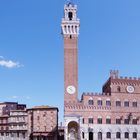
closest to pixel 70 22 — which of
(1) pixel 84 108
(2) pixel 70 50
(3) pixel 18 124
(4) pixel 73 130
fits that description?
(2) pixel 70 50

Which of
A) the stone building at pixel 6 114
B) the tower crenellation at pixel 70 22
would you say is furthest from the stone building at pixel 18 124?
the tower crenellation at pixel 70 22

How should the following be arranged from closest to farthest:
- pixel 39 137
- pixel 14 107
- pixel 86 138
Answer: pixel 86 138, pixel 39 137, pixel 14 107

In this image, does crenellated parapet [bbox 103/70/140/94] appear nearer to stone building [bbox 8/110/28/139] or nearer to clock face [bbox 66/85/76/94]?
clock face [bbox 66/85/76/94]

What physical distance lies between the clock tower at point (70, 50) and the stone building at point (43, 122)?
15057 mm

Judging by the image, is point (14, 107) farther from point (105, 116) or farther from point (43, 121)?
point (105, 116)

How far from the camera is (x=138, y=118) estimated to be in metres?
84.3

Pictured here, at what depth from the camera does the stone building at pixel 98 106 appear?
81.8 meters

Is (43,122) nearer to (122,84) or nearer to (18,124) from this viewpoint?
(18,124)

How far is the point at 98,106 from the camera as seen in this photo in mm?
83562

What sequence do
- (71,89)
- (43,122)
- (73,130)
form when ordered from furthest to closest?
(43,122)
(71,89)
(73,130)

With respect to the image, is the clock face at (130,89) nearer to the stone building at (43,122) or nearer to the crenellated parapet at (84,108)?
the crenellated parapet at (84,108)

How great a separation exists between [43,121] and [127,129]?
2237 cm

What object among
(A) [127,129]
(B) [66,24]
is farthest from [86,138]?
(B) [66,24]

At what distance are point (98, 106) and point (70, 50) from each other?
1305cm
